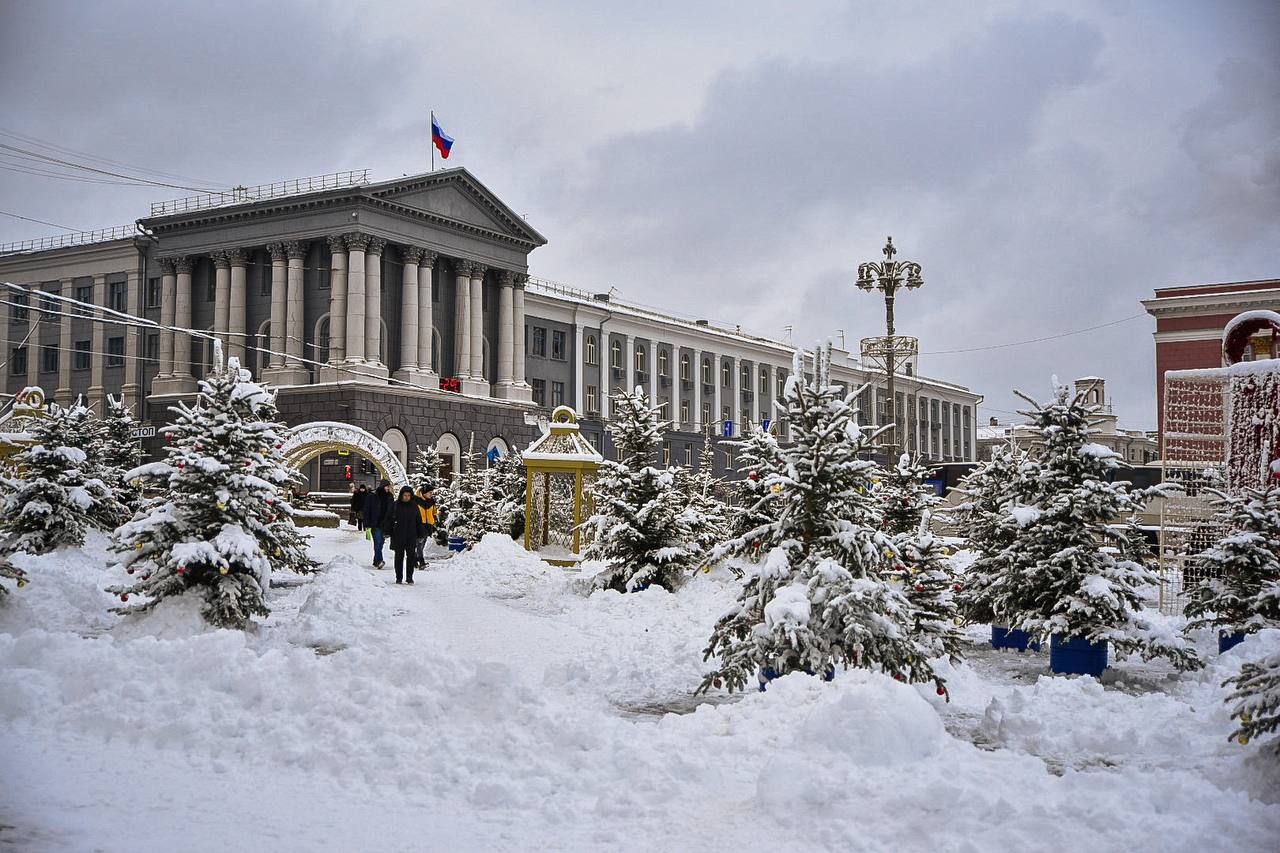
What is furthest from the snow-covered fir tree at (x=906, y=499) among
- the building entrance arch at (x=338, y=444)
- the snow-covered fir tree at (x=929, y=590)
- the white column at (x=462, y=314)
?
the white column at (x=462, y=314)

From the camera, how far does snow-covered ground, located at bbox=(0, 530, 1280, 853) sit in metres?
5.38

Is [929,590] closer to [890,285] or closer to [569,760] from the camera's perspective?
[569,760]

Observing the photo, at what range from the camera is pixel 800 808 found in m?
5.74

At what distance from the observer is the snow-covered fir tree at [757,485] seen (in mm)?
9492

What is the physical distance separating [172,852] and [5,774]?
1683 millimetres

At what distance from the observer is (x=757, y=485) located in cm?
959

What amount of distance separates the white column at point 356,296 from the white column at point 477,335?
676 centimetres

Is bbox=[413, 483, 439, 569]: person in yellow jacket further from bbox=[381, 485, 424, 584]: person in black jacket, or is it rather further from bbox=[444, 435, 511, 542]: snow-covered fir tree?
bbox=[444, 435, 511, 542]: snow-covered fir tree

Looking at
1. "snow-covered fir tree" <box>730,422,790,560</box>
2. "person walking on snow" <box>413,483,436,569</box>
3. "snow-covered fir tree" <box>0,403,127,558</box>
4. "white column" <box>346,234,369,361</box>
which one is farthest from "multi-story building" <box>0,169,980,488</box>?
"snow-covered fir tree" <box>730,422,790,560</box>

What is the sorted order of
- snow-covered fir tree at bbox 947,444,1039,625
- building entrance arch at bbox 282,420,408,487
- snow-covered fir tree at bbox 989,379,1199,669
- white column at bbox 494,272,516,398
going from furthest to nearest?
white column at bbox 494,272,516,398, building entrance arch at bbox 282,420,408,487, snow-covered fir tree at bbox 947,444,1039,625, snow-covered fir tree at bbox 989,379,1199,669

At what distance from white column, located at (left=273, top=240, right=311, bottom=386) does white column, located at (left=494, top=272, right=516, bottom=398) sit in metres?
10.2

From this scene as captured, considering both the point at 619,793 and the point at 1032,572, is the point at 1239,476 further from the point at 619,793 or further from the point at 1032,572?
the point at 619,793

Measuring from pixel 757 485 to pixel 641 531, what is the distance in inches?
277

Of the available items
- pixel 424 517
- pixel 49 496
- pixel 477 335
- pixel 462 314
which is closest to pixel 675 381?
pixel 477 335
